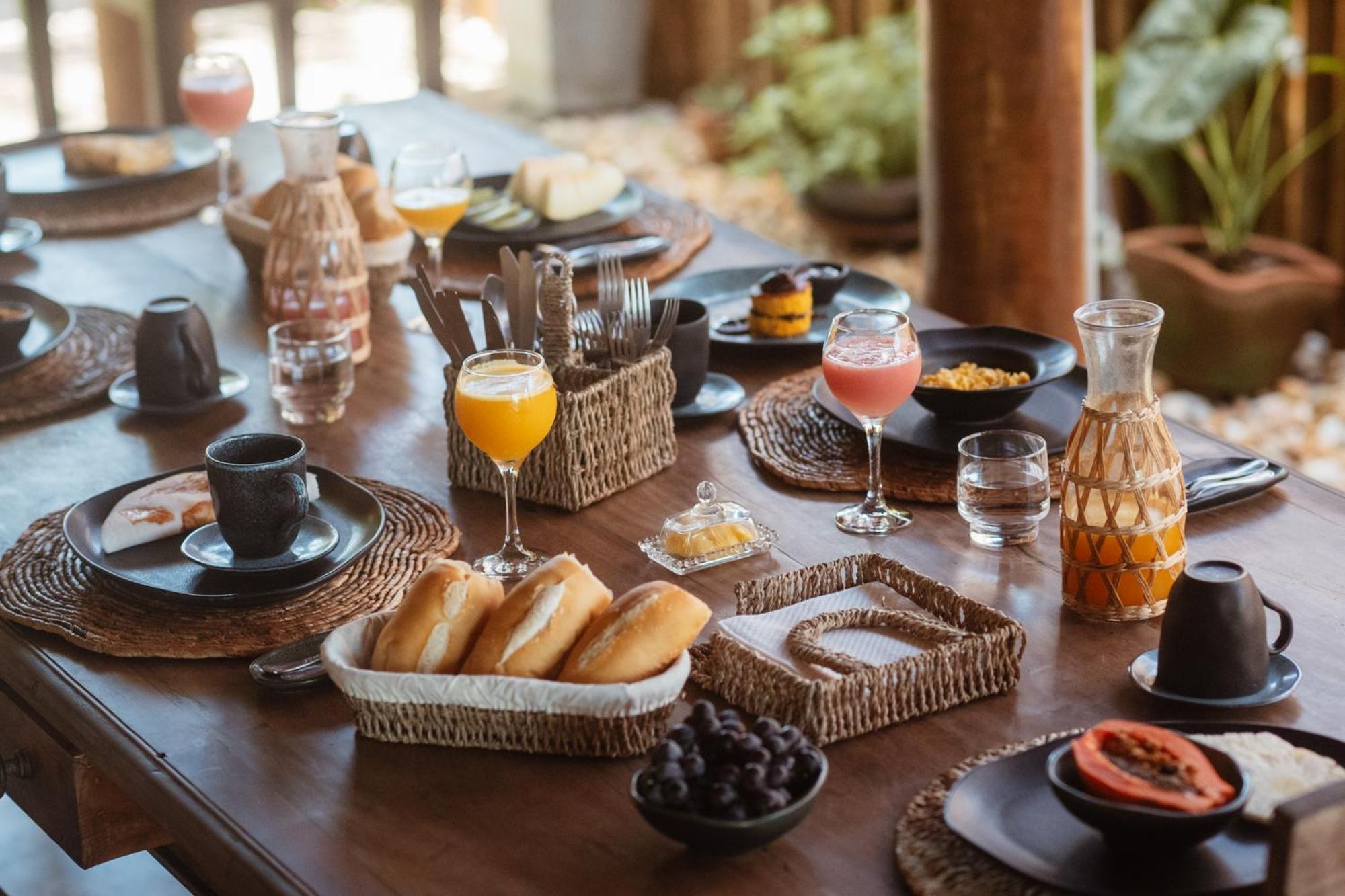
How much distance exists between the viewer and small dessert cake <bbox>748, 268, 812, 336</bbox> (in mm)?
2244

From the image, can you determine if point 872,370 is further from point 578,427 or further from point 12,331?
point 12,331

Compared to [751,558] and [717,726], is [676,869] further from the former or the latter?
[751,558]

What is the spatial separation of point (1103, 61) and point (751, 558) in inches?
144

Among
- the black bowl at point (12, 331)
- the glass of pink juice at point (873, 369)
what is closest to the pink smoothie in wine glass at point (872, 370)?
the glass of pink juice at point (873, 369)

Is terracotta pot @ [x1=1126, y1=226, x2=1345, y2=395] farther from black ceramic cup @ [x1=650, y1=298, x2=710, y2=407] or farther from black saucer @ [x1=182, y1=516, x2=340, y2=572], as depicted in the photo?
black saucer @ [x1=182, y1=516, x2=340, y2=572]

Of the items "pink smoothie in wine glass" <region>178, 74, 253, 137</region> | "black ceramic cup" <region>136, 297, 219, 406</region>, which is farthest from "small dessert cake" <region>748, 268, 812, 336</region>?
"pink smoothie in wine glass" <region>178, 74, 253, 137</region>

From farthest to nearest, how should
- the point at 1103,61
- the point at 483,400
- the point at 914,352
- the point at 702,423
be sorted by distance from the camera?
the point at 1103,61 → the point at 702,423 → the point at 914,352 → the point at 483,400

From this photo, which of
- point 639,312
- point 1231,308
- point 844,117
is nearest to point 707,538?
point 639,312

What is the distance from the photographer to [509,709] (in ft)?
4.34

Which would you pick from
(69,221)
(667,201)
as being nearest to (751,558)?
(667,201)

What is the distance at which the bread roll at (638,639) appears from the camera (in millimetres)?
1316

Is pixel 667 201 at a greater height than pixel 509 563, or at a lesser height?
greater

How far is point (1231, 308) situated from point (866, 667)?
131 inches

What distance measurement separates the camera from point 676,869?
118 cm
